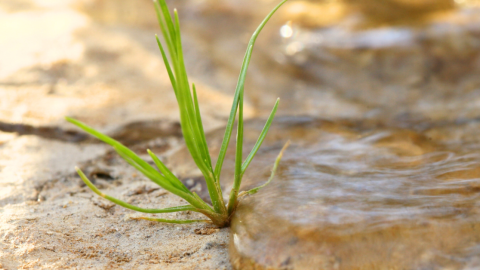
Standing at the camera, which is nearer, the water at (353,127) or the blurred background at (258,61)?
the water at (353,127)

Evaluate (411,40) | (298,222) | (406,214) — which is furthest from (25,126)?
(411,40)

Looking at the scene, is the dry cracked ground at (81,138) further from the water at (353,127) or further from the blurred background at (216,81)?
the water at (353,127)

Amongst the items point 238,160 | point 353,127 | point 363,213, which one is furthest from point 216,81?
point 363,213

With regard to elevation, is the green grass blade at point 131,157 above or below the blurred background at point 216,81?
above

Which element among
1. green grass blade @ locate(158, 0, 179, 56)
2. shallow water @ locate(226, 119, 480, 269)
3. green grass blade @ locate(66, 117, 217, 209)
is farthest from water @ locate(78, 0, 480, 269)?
green grass blade @ locate(158, 0, 179, 56)

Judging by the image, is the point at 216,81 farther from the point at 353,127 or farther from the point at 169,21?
the point at 169,21

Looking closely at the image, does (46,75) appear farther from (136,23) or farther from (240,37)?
(240,37)

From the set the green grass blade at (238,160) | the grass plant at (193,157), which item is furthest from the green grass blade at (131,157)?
the green grass blade at (238,160)

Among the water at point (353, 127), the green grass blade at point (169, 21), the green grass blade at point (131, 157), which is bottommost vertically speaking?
the water at point (353, 127)
